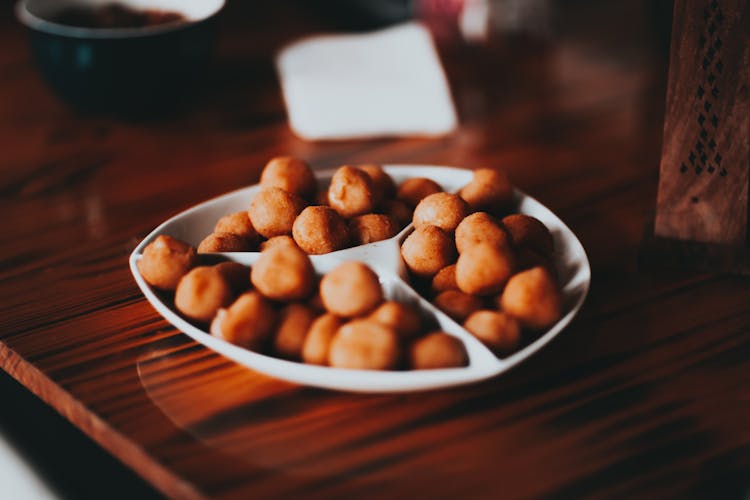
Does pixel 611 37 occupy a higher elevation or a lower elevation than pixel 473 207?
lower

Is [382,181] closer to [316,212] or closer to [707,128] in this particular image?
[316,212]

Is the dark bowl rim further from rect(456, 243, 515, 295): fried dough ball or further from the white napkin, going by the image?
rect(456, 243, 515, 295): fried dough ball

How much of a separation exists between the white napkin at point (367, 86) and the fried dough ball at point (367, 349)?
1.86 ft

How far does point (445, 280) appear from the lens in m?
0.76

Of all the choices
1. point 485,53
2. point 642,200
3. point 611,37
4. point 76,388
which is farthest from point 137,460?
point 611,37

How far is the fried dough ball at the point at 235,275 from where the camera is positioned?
748mm

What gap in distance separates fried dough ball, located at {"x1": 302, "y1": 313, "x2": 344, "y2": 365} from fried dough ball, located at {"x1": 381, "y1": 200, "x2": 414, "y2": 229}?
196mm

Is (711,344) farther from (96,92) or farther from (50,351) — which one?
(96,92)

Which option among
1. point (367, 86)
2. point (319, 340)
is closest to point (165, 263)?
point (319, 340)

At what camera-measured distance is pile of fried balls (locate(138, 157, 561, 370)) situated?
672mm

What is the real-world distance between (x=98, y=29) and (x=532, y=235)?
0.75 metres

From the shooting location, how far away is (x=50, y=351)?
2.56 ft

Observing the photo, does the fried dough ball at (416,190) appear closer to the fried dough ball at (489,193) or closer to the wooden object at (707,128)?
the fried dough ball at (489,193)

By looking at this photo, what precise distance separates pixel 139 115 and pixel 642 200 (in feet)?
2.41
